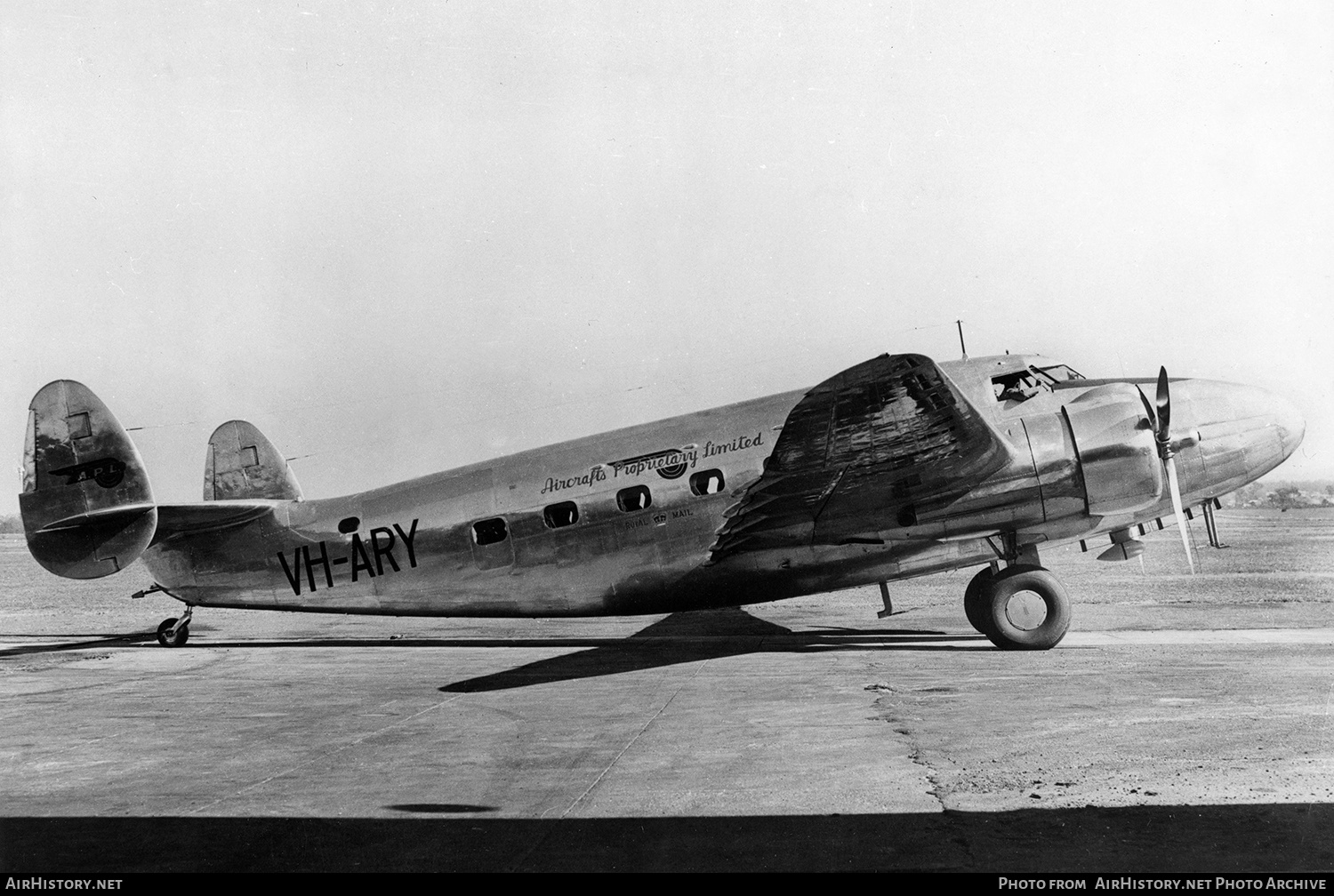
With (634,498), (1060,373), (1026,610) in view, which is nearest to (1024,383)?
(1060,373)

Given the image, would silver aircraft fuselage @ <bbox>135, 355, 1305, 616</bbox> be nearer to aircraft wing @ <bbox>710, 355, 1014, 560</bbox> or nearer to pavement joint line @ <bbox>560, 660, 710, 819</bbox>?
→ aircraft wing @ <bbox>710, 355, 1014, 560</bbox>

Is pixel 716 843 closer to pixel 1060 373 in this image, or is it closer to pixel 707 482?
pixel 707 482

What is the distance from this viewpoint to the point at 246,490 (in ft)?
59.6

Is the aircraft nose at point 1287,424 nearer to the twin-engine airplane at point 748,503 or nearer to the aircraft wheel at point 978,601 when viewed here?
the twin-engine airplane at point 748,503

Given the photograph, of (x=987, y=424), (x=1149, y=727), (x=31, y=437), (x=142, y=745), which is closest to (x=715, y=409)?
(x=987, y=424)

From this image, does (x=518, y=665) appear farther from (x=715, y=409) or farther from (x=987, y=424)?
(x=987, y=424)

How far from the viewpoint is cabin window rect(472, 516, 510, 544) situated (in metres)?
15.0

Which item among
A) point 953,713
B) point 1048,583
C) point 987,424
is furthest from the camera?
point 1048,583

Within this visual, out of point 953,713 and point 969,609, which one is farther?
point 969,609

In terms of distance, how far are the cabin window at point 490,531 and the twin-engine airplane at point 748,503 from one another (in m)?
0.03

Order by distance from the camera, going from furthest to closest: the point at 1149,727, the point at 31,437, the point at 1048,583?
1. the point at 31,437
2. the point at 1048,583
3. the point at 1149,727

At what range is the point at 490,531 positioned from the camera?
1507cm

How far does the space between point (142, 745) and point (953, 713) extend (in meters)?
7.66

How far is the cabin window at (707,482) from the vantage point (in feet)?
47.7
